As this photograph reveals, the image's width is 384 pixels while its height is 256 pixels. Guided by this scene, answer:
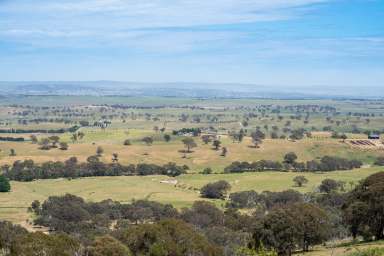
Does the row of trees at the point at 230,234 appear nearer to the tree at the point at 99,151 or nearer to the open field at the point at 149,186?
the open field at the point at 149,186

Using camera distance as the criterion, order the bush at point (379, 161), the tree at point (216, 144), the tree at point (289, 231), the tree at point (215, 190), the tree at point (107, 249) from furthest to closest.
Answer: the tree at point (216, 144)
the bush at point (379, 161)
the tree at point (215, 190)
the tree at point (289, 231)
the tree at point (107, 249)

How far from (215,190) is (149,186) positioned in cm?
1953

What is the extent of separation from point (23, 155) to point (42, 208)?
7563 cm

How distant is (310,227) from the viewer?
186 feet

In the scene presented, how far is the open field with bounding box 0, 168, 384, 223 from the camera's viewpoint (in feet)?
375

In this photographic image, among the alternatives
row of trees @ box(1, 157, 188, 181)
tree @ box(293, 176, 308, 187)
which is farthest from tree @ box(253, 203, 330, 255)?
row of trees @ box(1, 157, 188, 181)

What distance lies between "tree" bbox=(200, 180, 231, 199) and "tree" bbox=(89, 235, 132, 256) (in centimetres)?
6754

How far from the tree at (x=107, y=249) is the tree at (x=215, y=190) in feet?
→ 222

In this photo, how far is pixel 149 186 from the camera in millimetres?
129500

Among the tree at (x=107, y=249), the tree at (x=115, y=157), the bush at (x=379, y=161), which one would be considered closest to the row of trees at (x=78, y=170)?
the tree at (x=115, y=157)

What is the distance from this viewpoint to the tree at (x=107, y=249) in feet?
158

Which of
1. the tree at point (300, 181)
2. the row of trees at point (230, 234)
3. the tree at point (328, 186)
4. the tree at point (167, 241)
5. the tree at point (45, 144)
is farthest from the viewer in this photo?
the tree at point (45, 144)

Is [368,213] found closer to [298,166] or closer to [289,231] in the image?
[289,231]

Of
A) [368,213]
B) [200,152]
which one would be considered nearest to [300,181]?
[200,152]
